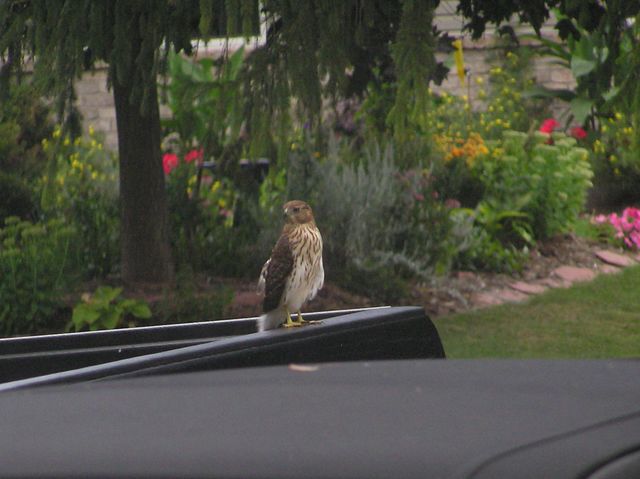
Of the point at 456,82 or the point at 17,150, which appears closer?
the point at 17,150

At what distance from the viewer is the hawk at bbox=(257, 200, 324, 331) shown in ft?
15.6

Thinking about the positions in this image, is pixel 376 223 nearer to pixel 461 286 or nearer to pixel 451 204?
pixel 461 286

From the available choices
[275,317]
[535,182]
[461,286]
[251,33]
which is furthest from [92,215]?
[275,317]

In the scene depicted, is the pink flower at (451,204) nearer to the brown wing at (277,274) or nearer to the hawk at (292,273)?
the hawk at (292,273)

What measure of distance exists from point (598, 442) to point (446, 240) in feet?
25.3

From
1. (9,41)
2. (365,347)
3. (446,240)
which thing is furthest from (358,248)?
(365,347)

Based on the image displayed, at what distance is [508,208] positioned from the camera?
10219 millimetres

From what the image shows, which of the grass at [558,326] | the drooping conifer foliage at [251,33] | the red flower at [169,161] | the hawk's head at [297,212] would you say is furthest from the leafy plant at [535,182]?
the hawk's head at [297,212]

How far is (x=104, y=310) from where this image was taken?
24.1ft

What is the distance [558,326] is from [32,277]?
11.8 feet

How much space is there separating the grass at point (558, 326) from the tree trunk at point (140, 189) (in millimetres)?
2089

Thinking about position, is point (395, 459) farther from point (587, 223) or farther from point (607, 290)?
point (587, 223)

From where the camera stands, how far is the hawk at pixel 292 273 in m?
4.75

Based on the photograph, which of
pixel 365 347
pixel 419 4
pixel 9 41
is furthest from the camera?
pixel 9 41
